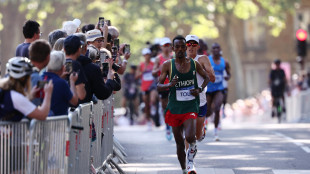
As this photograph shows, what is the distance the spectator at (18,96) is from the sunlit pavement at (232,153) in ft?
14.6

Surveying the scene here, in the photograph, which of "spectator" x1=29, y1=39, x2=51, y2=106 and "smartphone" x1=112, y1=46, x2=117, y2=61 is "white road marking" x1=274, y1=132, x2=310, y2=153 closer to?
"smartphone" x1=112, y1=46, x2=117, y2=61

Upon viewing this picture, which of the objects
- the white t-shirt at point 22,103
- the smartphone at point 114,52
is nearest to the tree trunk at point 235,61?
the smartphone at point 114,52

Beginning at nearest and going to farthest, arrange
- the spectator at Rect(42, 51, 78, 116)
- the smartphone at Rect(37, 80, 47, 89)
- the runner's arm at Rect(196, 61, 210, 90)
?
the smartphone at Rect(37, 80, 47, 89) → the spectator at Rect(42, 51, 78, 116) → the runner's arm at Rect(196, 61, 210, 90)

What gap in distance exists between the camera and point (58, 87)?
9289mm

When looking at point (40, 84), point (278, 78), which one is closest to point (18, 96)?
point (40, 84)

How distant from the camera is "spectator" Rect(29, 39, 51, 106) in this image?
9141 mm

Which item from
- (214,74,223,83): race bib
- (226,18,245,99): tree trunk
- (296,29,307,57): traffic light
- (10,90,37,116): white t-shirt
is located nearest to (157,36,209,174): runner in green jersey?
(10,90,37,116): white t-shirt

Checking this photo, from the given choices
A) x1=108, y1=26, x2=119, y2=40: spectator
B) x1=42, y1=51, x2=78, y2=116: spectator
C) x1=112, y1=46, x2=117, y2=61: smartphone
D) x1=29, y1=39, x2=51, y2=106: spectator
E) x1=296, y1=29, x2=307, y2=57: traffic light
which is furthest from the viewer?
x1=296, y1=29, x2=307, y2=57: traffic light

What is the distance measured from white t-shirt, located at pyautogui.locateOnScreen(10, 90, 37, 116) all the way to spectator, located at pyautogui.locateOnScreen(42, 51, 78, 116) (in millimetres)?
802

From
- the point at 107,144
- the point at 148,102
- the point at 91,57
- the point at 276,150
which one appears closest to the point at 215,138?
the point at 276,150

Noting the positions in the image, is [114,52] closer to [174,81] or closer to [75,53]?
[174,81]

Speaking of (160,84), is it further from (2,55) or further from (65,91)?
(2,55)

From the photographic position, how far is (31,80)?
30.4ft

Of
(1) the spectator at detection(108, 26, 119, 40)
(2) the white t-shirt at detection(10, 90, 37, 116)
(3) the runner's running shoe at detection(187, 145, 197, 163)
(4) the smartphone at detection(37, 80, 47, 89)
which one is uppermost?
(1) the spectator at detection(108, 26, 119, 40)
